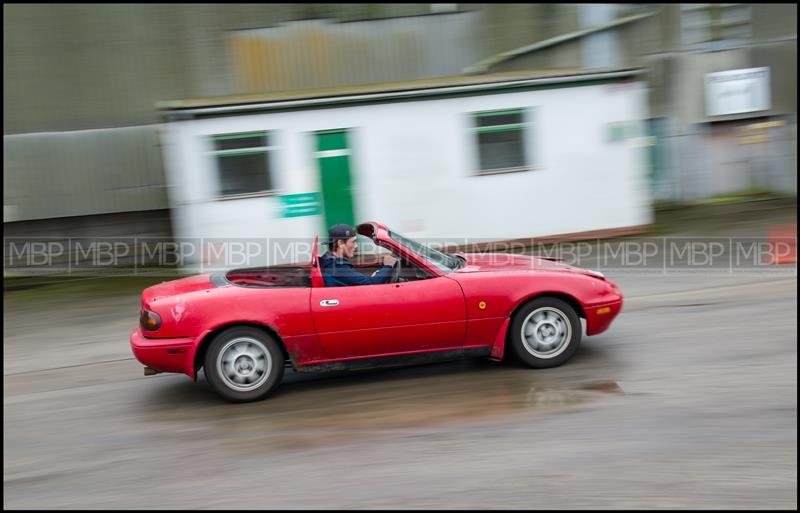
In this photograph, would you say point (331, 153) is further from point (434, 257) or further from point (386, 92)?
point (434, 257)

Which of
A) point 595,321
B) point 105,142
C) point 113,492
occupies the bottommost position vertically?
point 113,492

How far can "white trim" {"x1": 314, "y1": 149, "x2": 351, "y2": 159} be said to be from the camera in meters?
12.0

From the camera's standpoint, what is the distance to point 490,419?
5363 mm

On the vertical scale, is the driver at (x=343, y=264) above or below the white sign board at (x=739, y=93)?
below

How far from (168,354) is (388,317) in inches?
70.0

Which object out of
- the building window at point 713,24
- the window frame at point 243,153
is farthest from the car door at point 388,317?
the building window at point 713,24

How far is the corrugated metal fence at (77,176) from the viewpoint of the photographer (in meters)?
13.5

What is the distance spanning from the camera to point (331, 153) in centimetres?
1211

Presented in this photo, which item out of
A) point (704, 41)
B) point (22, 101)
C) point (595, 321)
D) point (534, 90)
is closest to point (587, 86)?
point (534, 90)

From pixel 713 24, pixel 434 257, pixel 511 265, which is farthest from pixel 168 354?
pixel 713 24

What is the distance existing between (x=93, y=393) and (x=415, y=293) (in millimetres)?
3117

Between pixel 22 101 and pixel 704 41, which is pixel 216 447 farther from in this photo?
pixel 704 41

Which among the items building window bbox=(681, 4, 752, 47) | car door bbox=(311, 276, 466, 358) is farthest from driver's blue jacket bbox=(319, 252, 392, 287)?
building window bbox=(681, 4, 752, 47)

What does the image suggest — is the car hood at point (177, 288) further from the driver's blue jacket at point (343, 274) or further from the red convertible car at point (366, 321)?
the driver's blue jacket at point (343, 274)
